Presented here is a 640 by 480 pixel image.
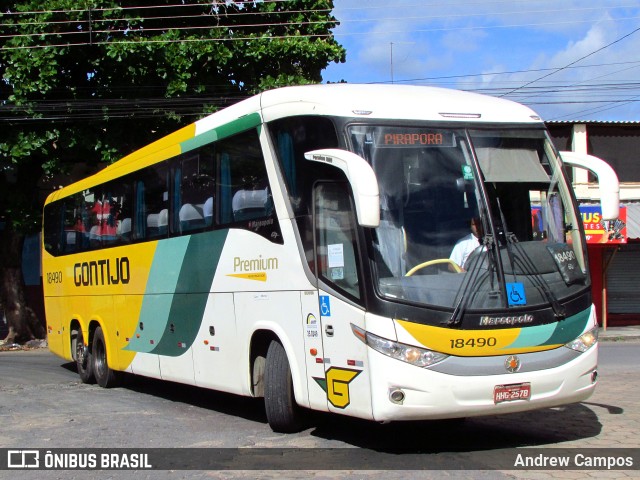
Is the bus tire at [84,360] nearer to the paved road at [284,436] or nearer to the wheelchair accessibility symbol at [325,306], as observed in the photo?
the paved road at [284,436]

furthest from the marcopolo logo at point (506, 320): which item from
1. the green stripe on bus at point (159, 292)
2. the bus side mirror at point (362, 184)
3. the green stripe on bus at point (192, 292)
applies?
the green stripe on bus at point (159, 292)

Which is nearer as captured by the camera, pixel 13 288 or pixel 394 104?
pixel 394 104

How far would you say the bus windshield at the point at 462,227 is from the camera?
6.98m

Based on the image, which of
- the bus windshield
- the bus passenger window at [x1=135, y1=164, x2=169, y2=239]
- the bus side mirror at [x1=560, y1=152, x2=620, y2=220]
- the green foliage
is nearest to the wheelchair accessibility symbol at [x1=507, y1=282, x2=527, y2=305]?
the bus windshield

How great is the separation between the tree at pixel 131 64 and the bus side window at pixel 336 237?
1155 cm

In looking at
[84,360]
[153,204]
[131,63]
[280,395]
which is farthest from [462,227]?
[131,63]

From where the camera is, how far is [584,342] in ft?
24.3

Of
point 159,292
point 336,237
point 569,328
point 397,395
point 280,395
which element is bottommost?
point 280,395

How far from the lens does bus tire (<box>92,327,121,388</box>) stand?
13.3 meters

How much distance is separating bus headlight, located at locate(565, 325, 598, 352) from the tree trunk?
18.3 metres

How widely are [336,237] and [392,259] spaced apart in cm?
69

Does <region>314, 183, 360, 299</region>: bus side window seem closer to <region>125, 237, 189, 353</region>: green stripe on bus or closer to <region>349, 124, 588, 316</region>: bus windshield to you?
<region>349, 124, 588, 316</region>: bus windshield

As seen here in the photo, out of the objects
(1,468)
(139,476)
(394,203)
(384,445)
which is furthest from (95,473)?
(394,203)

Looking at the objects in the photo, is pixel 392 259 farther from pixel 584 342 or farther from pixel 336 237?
pixel 584 342
